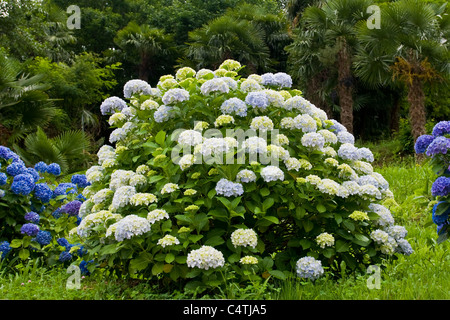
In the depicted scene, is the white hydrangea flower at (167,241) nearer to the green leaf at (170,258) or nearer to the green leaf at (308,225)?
the green leaf at (170,258)

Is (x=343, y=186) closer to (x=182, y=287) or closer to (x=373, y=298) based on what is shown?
(x=373, y=298)

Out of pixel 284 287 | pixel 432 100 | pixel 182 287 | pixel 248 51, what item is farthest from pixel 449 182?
pixel 432 100

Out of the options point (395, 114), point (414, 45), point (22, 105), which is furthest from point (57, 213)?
point (395, 114)

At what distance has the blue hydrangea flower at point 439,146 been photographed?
3.10 m

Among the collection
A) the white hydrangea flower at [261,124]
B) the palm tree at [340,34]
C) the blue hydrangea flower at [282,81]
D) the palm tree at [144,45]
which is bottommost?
the white hydrangea flower at [261,124]

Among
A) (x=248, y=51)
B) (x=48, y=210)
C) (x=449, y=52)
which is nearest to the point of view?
(x=48, y=210)

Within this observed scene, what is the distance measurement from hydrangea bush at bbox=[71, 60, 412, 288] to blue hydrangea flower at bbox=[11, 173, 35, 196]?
713 mm

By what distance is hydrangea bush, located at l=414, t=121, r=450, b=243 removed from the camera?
3.11m

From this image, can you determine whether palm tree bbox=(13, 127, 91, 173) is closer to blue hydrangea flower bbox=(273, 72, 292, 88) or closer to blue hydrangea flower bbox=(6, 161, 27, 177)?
blue hydrangea flower bbox=(6, 161, 27, 177)

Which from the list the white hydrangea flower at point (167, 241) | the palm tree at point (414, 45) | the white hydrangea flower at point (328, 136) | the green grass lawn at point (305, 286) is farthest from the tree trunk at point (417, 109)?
the white hydrangea flower at point (167, 241)

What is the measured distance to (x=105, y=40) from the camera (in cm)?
2441

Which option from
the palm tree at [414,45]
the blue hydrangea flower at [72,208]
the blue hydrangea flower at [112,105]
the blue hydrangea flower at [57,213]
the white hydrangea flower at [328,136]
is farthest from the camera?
the palm tree at [414,45]

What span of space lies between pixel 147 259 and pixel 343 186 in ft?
4.85

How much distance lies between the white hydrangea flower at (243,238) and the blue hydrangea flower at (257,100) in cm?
95
